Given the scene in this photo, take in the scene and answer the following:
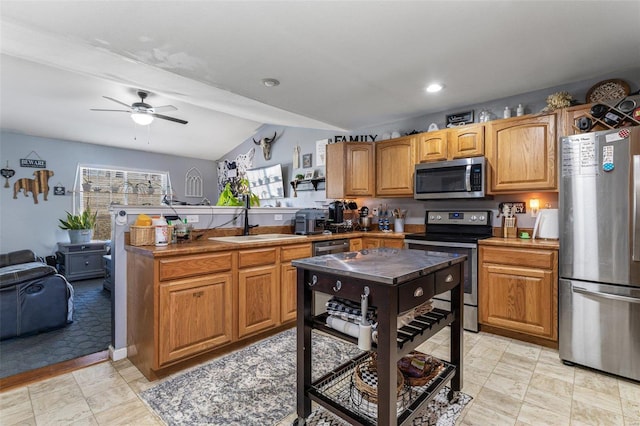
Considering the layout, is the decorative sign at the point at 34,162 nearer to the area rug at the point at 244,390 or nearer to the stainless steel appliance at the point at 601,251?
the area rug at the point at 244,390

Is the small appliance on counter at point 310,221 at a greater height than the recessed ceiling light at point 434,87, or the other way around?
the recessed ceiling light at point 434,87

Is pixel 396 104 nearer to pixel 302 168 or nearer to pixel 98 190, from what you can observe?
pixel 302 168

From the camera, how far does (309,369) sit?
1660 mm

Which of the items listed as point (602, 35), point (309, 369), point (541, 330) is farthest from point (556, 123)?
point (309, 369)

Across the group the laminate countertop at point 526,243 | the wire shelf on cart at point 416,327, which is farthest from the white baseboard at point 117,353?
the laminate countertop at point 526,243

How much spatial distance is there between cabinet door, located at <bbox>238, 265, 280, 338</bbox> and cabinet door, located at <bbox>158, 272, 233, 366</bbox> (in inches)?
4.6

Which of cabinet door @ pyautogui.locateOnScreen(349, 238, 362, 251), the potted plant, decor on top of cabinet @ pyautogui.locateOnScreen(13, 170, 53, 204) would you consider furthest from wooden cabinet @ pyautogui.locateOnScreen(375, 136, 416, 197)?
decor on top of cabinet @ pyautogui.locateOnScreen(13, 170, 53, 204)

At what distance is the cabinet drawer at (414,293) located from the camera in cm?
137

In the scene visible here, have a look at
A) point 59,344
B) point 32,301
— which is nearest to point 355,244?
point 59,344

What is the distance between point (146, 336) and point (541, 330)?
10.5 feet

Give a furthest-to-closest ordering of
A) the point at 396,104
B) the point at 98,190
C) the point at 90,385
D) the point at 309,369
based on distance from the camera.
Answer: the point at 98,190 → the point at 396,104 → the point at 90,385 → the point at 309,369

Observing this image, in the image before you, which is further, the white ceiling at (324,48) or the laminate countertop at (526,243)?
the laminate countertop at (526,243)

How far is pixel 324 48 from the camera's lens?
7.63 feet

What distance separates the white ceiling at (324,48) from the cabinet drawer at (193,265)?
1597 millimetres
